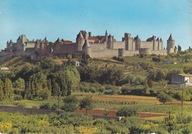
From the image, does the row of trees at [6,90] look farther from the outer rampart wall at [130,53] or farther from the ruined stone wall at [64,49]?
the outer rampart wall at [130,53]

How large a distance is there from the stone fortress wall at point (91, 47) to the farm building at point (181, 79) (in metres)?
10.3

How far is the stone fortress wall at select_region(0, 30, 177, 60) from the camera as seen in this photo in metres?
31.0

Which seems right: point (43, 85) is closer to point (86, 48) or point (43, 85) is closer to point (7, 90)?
point (7, 90)


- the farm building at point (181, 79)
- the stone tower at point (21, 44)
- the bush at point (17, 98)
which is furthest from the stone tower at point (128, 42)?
the bush at point (17, 98)

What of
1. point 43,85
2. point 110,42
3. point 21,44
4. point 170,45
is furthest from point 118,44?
point 43,85

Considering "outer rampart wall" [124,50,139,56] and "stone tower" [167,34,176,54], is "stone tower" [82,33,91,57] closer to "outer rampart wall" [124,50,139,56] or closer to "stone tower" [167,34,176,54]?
"outer rampart wall" [124,50,139,56]

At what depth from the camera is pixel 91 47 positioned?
1213 inches

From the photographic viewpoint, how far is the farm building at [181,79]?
65.9 ft

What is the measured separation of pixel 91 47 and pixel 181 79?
11.5m

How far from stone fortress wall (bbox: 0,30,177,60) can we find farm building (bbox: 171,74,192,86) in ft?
33.6

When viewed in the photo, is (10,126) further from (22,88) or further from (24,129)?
(22,88)

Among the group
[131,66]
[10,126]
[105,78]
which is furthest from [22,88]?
[10,126]

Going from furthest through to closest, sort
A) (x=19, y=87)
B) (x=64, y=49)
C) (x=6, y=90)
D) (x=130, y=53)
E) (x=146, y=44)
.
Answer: (x=146, y=44)
(x=130, y=53)
(x=64, y=49)
(x=19, y=87)
(x=6, y=90)

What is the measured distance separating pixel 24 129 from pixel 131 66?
1911 cm
